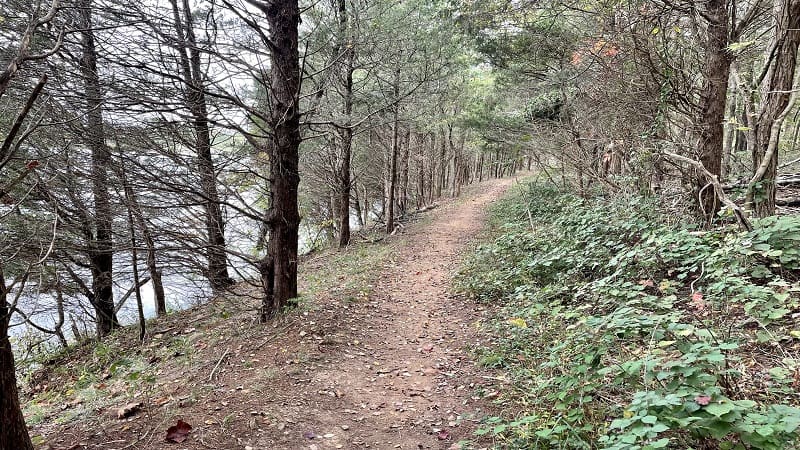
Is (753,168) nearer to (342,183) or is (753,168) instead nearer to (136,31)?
(136,31)

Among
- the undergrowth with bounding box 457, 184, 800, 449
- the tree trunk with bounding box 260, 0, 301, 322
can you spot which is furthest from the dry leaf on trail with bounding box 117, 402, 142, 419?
the undergrowth with bounding box 457, 184, 800, 449

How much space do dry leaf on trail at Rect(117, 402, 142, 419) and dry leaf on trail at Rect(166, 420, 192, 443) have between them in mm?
671

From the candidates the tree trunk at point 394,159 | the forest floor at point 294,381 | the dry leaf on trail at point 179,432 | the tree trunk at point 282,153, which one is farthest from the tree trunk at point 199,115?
the tree trunk at point 394,159

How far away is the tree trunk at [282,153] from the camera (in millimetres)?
5633

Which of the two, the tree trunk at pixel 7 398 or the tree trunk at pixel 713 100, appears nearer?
the tree trunk at pixel 7 398

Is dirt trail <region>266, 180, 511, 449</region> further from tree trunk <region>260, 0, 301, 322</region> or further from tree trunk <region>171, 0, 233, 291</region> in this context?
tree trunk <region>171, 0, 233, 291</region>

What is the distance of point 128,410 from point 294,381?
5.19ft

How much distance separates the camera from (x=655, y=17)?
5.72 m

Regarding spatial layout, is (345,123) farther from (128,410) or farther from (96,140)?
(128,410)

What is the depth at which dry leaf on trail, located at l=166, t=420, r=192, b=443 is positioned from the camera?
3.44m

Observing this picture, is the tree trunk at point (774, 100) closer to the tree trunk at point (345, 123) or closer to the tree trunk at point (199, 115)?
the tree trunk at point (199, 115)

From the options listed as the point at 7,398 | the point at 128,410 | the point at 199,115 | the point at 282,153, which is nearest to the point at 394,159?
the point at 282,153

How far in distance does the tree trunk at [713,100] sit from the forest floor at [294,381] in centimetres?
353

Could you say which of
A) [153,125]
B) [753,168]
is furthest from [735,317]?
[153,125]
